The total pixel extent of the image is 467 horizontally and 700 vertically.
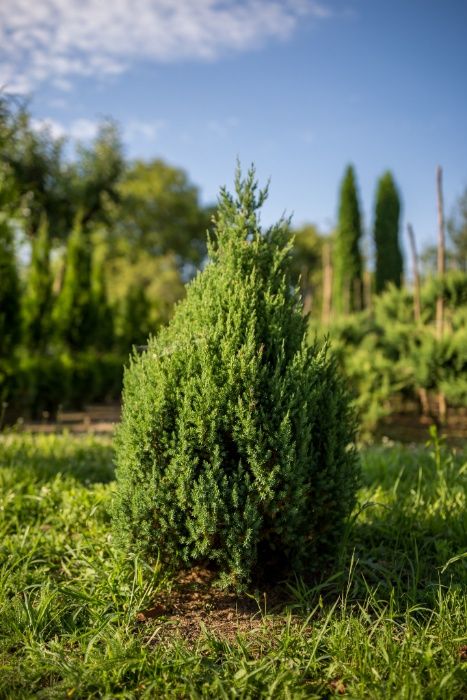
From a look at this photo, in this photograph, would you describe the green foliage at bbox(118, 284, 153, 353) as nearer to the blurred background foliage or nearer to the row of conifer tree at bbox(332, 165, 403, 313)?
the blurred background foliage

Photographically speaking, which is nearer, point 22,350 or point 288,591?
point 288,591

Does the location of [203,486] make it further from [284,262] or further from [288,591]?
[284,262]

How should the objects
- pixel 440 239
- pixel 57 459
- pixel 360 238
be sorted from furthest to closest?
pixel 360 238
pixel 440 239
pixel 57 459

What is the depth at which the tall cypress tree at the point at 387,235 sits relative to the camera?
2377cm

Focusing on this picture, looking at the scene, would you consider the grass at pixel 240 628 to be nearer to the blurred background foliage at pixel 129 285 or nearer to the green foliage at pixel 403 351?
the blurred background foliage at pixel 129 285

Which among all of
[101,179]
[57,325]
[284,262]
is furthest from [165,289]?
[284,262]

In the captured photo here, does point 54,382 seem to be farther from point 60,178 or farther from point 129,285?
point 60,178

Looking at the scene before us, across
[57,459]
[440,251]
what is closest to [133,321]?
[440,251]

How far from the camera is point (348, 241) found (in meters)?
23.8

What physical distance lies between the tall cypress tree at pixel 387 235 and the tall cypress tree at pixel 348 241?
2.72 ft

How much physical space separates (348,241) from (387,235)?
72.7 inches

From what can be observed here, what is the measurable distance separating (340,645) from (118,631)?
927 millimetres

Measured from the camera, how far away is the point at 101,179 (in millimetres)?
23594

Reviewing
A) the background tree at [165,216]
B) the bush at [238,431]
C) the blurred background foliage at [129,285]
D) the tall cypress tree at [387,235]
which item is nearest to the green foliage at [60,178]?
the blurred background foliage at [129,285]
